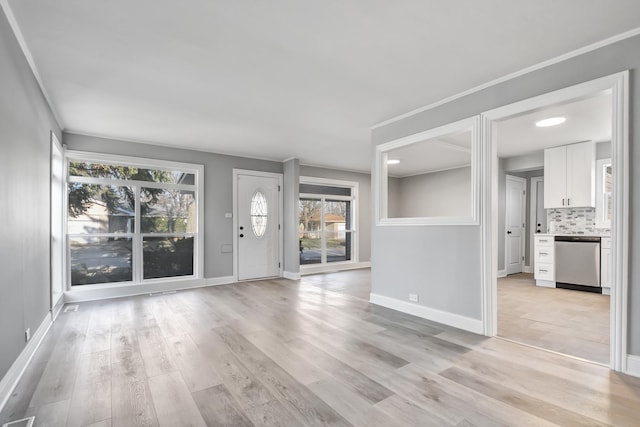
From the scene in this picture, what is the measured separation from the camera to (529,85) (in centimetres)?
278

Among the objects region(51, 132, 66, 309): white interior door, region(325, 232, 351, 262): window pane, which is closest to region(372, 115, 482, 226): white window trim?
region(325, 232, 351, 262): window pane

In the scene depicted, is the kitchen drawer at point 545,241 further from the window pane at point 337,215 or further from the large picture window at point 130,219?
the large picture window at point 130,219

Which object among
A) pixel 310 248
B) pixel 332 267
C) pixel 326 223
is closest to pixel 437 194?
pixel 326 223

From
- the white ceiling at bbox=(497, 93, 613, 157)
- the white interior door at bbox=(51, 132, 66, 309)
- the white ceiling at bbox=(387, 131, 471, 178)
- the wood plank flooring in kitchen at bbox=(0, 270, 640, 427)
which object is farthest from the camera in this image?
the white ceiling at bbox=(387, 131, 471, 178)

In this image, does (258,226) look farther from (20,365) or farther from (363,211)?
(20,365)

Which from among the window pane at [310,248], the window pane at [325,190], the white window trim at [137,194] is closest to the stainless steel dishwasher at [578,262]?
the window pane at [325,190]

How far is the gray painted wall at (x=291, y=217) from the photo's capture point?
6395 mm

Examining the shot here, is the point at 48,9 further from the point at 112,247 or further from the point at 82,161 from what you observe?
the point at 112,247

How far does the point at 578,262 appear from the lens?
17.0 feet

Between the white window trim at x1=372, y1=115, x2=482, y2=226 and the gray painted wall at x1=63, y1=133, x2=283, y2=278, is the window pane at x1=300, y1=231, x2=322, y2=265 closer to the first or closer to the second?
the gray painted wall at x1=63, y1=133, x2=283, y2=278

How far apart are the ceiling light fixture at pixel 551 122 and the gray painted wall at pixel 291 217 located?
413 centimetres

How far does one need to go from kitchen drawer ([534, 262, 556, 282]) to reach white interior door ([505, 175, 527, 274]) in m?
0.98

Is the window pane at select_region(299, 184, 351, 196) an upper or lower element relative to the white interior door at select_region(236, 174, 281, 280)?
upper

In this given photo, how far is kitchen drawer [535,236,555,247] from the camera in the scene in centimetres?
553
